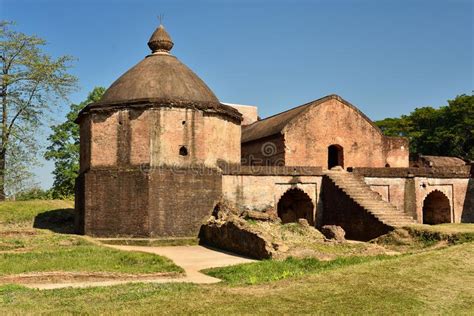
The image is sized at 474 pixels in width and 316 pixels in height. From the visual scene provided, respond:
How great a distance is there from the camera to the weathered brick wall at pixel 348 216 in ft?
52.2

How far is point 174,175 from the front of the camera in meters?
17.3

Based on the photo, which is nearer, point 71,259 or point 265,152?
point 71,259

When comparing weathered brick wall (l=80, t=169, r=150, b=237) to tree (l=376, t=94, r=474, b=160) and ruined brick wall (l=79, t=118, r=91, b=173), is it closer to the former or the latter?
ruined brick wall (l=79, t=118, r=91, b=173)

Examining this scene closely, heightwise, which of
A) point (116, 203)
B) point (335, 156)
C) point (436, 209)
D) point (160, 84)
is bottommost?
point (436, 209)

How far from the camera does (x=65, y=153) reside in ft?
112

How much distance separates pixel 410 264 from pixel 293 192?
11346 millimetres

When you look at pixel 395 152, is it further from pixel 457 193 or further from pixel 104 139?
pixel 104 139

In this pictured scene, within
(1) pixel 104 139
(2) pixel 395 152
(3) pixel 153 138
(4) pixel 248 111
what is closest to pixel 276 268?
(3) pixel 153 138

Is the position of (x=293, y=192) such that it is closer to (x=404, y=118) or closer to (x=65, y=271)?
(x=65, y=271)

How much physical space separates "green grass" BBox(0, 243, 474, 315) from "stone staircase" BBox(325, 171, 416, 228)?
6113 mm

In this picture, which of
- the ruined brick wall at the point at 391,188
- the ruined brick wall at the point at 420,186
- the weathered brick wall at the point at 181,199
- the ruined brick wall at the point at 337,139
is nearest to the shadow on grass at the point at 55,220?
the weathered brick wall at the point at 181,199

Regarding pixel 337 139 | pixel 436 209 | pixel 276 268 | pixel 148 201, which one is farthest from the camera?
pixel 337 139

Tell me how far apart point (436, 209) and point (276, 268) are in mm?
14100

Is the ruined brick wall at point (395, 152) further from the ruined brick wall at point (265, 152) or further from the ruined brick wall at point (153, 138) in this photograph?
the ruined brick wall at point (153, 138)
